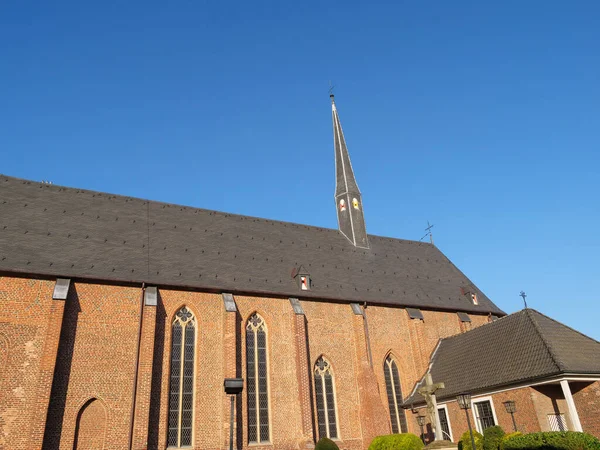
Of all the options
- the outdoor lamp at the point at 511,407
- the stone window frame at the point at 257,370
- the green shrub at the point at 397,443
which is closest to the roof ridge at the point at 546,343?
the outdoor lamp at the point at 511,407

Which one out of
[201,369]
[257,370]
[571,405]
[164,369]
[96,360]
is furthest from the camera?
[257,370]

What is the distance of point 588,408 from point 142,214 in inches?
817

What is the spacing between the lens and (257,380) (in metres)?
19.9

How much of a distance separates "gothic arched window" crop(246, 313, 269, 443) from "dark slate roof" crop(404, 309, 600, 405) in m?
7.35

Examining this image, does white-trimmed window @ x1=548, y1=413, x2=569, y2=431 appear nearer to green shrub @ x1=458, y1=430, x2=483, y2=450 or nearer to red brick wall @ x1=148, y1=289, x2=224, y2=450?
green shrub @ x1=458, y1=430, x2=483, y2=450

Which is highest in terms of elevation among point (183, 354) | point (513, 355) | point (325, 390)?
point (183, 354)

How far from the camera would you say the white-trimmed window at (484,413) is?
1920 centimetres

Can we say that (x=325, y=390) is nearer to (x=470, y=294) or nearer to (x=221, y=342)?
(x=221, y=342)

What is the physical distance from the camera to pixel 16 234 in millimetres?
18594

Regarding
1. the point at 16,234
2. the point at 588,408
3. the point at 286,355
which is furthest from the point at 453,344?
the point at 16,234

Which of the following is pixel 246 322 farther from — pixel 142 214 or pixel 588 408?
pixel 588 408

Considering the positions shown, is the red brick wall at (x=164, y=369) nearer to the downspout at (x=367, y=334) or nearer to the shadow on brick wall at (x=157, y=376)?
the shadow on brick wall at (x=157, y=376)

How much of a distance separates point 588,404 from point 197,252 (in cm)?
1710

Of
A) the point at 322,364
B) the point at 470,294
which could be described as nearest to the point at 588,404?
the point at 322,364
